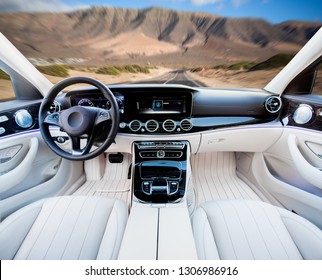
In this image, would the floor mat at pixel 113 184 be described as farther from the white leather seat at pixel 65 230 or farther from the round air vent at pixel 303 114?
the round air vent at pixel 303 114

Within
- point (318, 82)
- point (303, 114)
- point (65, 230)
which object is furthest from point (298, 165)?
→ point (65, 230)

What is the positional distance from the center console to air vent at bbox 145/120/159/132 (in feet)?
0.21

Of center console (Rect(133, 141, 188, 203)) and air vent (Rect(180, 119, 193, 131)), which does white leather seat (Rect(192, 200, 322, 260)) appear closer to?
center console (Rect(133, 141, 188, 203))

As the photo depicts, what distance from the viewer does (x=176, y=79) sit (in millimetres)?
910

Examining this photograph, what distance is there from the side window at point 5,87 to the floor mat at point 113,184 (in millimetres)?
630

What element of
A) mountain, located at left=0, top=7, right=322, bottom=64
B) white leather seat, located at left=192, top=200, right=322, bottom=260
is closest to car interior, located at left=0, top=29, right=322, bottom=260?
white leather seat, located at left=192, top=200, right=322, bottom=260

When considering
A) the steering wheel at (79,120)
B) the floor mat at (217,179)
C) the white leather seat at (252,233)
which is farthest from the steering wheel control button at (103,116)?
the floor mat at (217,179)

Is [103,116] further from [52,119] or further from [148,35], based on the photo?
[148,35]

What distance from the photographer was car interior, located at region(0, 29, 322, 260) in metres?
0.69

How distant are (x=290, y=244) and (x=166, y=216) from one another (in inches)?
15.7

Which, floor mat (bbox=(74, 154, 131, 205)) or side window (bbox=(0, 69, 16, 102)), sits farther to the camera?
floor mat (bbox=(74, 154, 131, 205))

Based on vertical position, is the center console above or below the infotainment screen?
below

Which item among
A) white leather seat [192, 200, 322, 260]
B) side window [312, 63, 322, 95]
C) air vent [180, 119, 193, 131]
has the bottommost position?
white leather seat [192, 200, 322, 260]

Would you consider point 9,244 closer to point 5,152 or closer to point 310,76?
point 5,152
